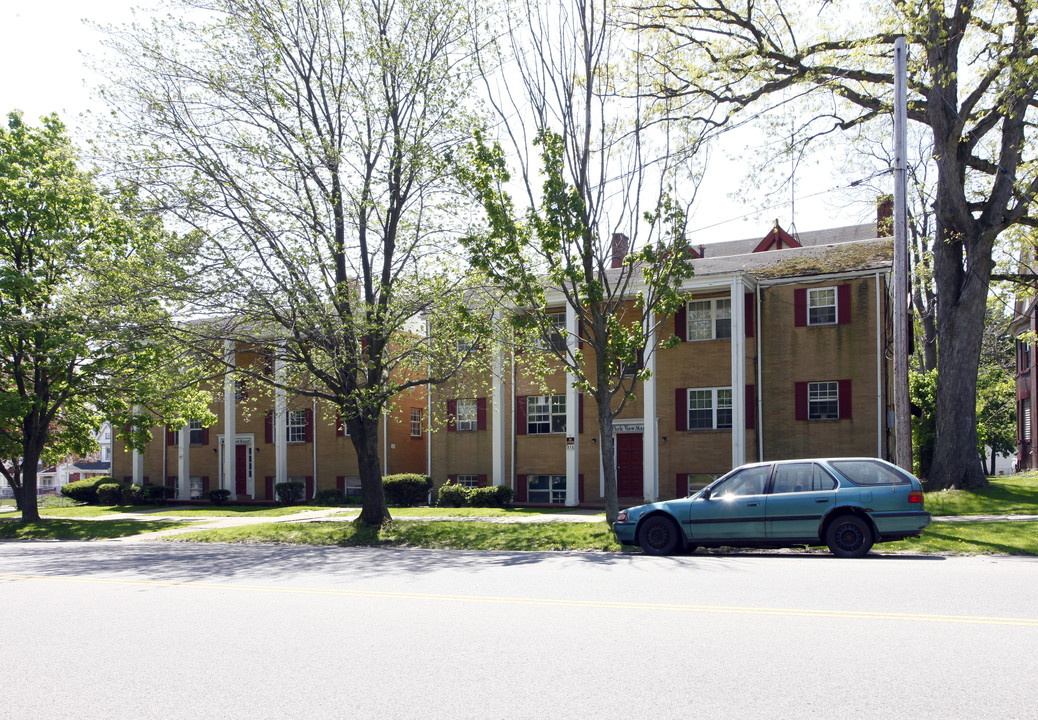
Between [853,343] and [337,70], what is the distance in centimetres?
1720

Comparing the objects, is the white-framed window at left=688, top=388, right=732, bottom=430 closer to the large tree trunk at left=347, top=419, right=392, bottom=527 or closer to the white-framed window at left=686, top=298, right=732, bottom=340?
the white-framed window at left=686, top=298, right=732, bottom=340

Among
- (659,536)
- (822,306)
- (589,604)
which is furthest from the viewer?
(822,306)

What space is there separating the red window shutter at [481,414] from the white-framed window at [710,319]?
786 cm

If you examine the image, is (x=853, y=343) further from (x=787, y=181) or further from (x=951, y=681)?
(x=951, y=681)

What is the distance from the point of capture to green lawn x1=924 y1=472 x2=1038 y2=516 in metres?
18.5

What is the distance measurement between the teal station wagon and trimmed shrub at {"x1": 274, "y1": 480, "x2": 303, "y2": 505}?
77.7 ft

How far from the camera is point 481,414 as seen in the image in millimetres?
31797

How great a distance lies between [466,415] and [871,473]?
20.4 metres

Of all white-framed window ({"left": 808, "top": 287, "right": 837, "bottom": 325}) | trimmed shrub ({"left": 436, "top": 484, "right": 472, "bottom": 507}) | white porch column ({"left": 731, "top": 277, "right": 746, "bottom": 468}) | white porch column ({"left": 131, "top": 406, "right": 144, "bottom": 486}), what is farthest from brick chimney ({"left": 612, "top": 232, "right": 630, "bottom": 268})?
white porch column ({"left": 131, "top": 406, "right": 144, "bottom": 486})

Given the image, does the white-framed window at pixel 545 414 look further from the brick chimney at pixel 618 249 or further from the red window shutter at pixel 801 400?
the red window shutter at pixel 801 400

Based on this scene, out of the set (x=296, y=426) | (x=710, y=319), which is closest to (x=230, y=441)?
(x=296, y=426)

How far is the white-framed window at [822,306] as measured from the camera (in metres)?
27.5

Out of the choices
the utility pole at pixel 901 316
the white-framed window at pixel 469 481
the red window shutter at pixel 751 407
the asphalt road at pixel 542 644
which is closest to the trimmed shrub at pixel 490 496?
the white-framed window at pixel 469 481

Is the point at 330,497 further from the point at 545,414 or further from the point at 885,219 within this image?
the point at 885,219
